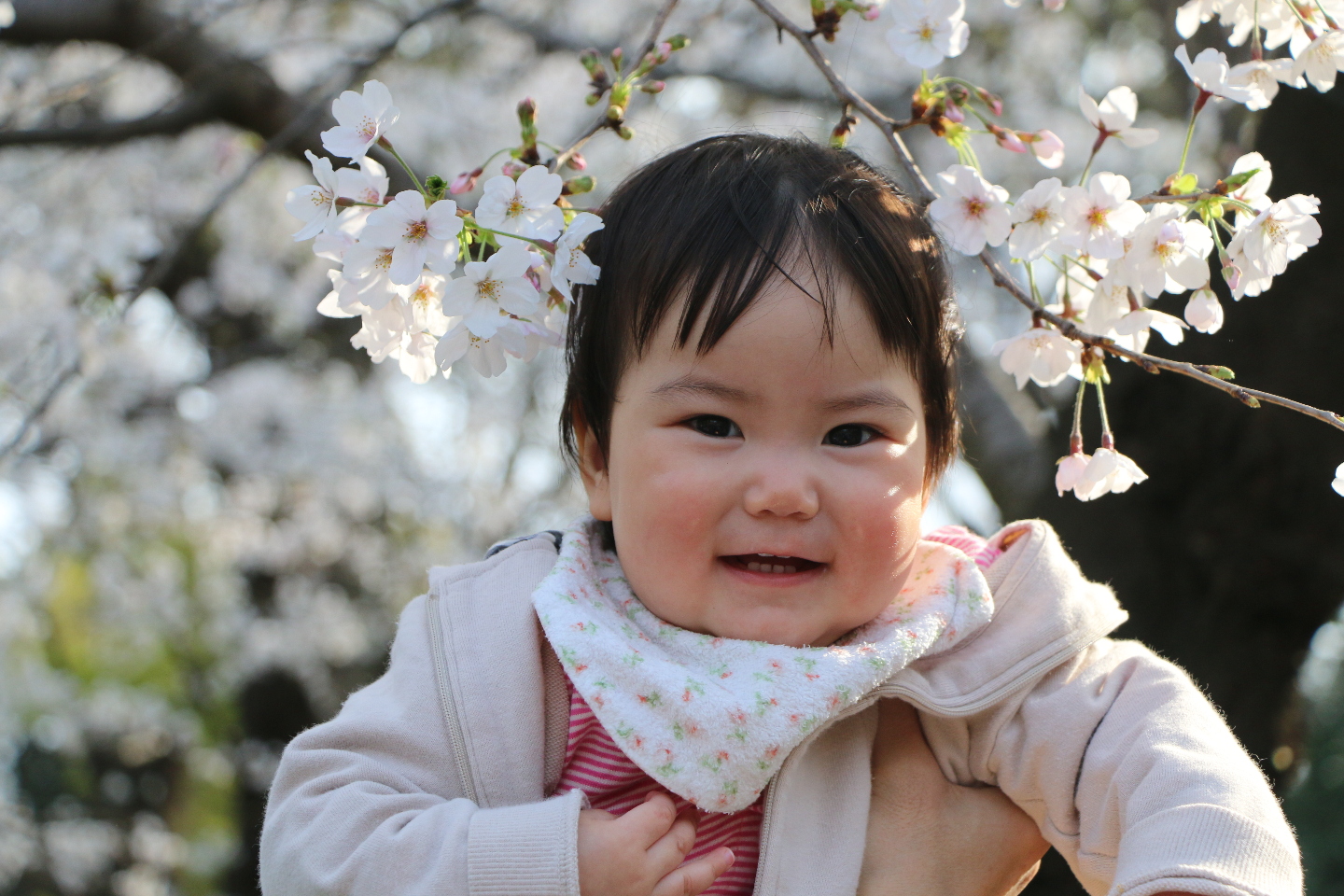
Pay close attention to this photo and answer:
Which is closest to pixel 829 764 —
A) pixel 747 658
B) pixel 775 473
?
pixel 747 658

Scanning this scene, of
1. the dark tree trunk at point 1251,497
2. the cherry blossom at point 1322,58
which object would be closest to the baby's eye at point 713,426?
the cherry blossom at point 1322,58

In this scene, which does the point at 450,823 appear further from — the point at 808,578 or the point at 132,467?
the point at 132,467

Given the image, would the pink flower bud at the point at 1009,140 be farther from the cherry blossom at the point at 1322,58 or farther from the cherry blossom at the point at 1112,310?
the cherry blossom at the point at 1322,58

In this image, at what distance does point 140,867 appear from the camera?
8.40 m

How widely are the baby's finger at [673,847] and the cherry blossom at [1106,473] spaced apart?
0.60m

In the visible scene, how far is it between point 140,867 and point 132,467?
12.6 ft

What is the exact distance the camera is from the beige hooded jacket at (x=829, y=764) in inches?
43.2

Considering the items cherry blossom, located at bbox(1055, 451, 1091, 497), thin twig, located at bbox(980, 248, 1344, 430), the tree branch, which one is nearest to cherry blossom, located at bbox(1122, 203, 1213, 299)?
thin twig, located at bbox(980, 248, 1344, 430)

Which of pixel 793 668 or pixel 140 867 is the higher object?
pixel 793 668

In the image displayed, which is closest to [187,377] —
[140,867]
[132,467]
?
[132,467]

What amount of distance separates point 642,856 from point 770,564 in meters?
0.36

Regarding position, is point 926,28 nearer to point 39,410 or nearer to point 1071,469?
point 1071,469

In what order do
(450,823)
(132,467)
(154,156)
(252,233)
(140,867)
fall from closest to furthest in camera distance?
(450,823) → (154,156) → (132,467) → (252,233) → (140,867)

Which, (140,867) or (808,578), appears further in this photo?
(140,867)
